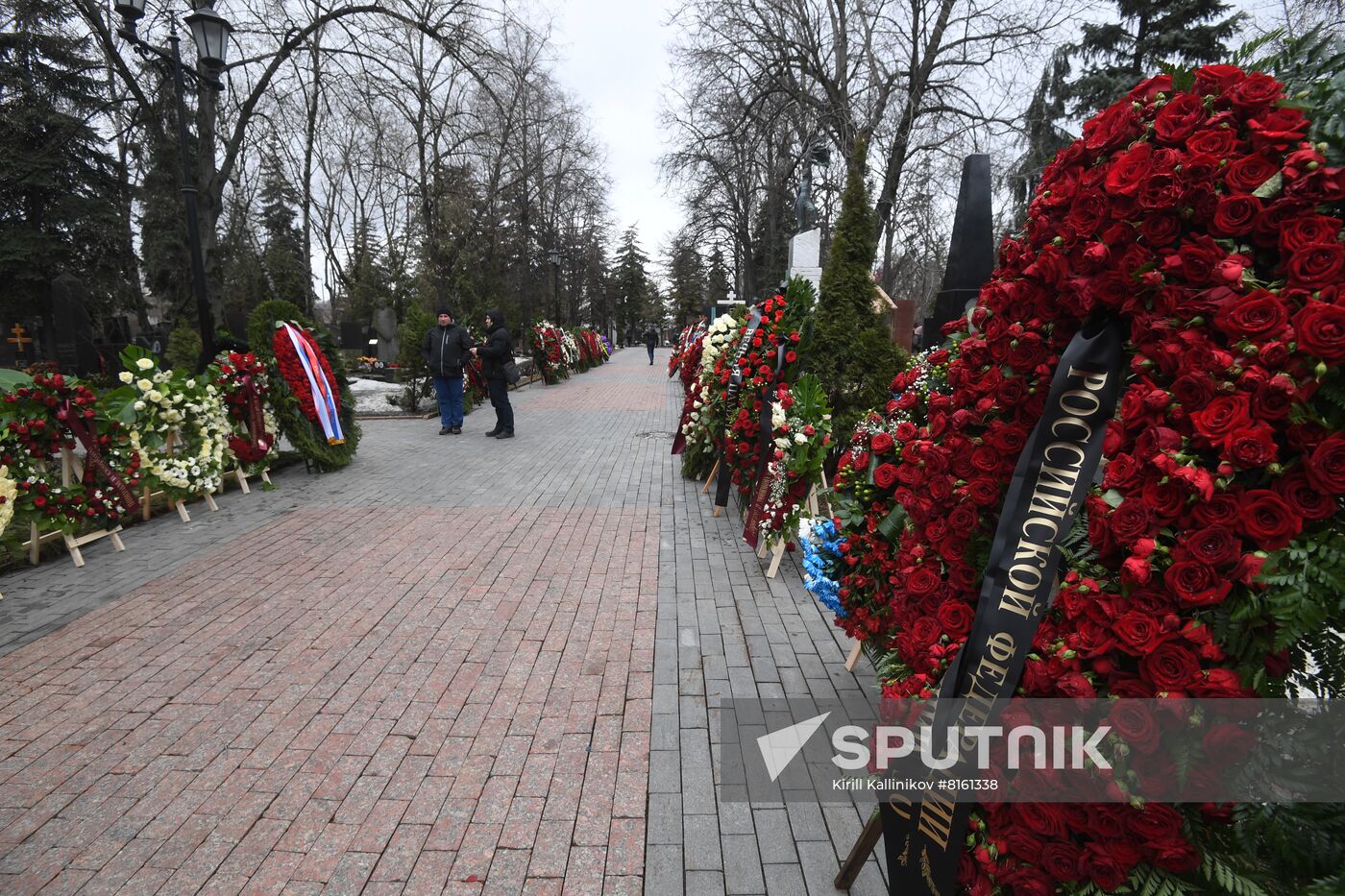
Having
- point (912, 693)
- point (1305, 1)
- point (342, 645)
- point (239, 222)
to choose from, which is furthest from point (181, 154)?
point (239, 222)

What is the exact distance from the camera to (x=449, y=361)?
10492 millimetres

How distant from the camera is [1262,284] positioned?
1308 mm

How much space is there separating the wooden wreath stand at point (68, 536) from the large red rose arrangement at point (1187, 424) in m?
6.57

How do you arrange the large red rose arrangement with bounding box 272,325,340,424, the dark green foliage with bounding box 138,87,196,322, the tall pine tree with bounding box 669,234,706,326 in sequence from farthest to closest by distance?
the tall pine tree with bounding box 669,234,706,326
the dark green foliage with bounding box 138,87,196,322
the large red rose arrangement with bounding box 272,325,340,424

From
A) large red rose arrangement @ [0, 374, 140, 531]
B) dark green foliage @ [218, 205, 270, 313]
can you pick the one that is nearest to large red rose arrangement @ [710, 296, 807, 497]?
large red rose arrangement @ [0, 374, 140, 531]

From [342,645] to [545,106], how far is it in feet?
87.6

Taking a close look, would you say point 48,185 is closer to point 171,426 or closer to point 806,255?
point 171,426

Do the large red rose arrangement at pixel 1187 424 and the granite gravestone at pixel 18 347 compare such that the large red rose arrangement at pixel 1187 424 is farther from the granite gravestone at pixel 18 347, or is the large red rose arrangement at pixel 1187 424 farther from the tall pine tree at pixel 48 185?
the tall pine tree at pixel 48 185

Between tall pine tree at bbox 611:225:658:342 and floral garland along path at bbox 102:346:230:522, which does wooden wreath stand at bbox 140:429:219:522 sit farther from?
tall pine tree at bbox 611:225:658:342

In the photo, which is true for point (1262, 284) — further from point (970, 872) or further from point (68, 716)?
point (68, 716)

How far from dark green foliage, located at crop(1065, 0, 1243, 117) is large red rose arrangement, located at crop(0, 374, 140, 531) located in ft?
74.1

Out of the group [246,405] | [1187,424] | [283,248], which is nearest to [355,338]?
[283,248]

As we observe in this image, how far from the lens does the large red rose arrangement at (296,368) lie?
25.0 ft

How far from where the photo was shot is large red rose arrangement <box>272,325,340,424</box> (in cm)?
763
